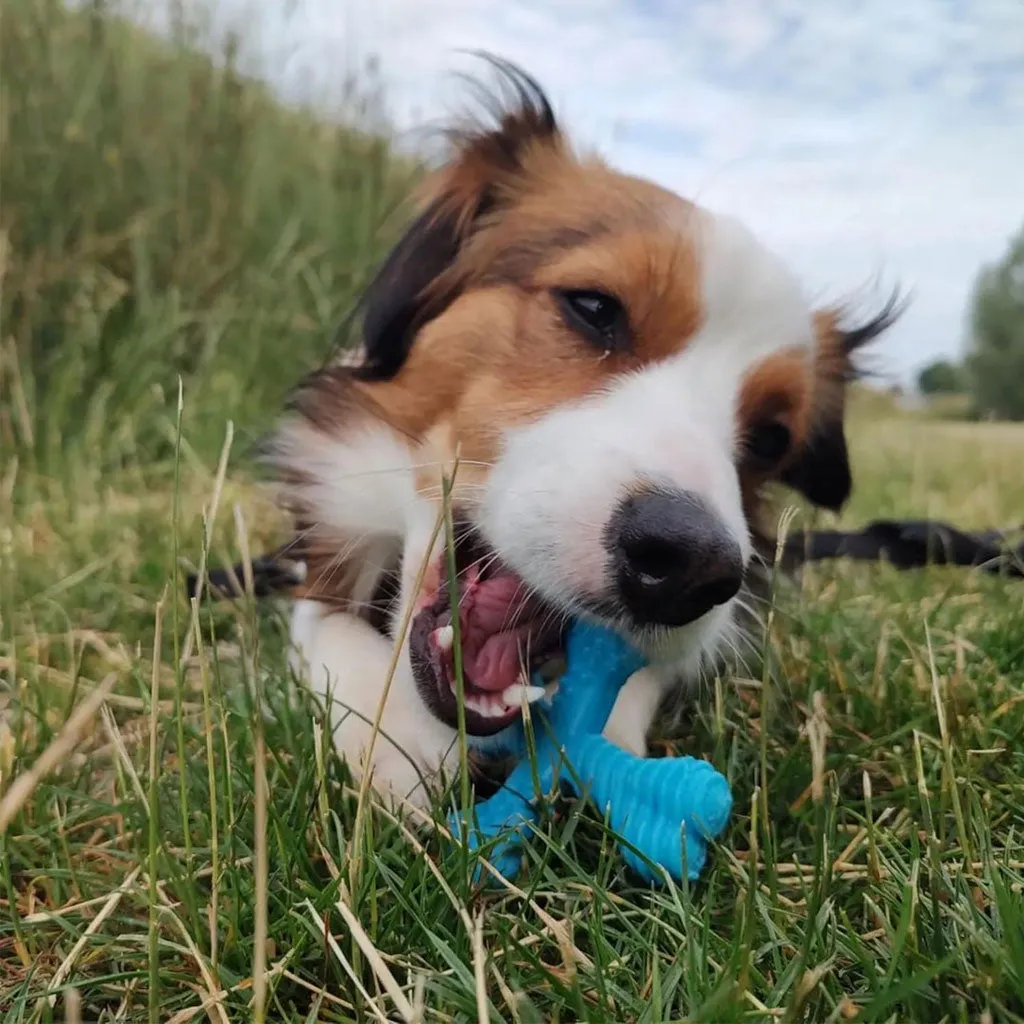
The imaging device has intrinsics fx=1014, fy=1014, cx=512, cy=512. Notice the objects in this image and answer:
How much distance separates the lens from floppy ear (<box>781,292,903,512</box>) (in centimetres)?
213

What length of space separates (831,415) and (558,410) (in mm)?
899

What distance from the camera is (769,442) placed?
5.96 ft

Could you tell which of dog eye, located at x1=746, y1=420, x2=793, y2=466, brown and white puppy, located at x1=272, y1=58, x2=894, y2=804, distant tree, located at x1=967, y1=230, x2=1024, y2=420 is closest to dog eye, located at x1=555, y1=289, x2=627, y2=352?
brown and white puppy, located at x1=272, y1=58, x2=894, y2=804

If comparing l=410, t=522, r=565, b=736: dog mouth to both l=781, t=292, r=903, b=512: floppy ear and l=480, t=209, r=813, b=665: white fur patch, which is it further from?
l=781, t=292, r=903, b=512: floppy ear

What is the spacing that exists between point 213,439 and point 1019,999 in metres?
3.00

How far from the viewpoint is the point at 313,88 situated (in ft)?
14.5

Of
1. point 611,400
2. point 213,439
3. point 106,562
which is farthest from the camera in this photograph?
point 213,439

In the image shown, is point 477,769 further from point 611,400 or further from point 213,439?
Result: point 213,439

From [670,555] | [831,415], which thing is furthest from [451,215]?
[670,555]

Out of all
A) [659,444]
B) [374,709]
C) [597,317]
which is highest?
[597,317]

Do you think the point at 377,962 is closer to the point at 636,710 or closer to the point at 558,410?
the point at 636,710

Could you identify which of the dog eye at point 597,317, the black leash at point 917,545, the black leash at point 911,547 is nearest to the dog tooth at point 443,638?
the dog eye at point 597,317

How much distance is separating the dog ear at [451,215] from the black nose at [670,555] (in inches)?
30.7

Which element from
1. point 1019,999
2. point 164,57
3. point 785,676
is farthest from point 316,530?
point 164,57
